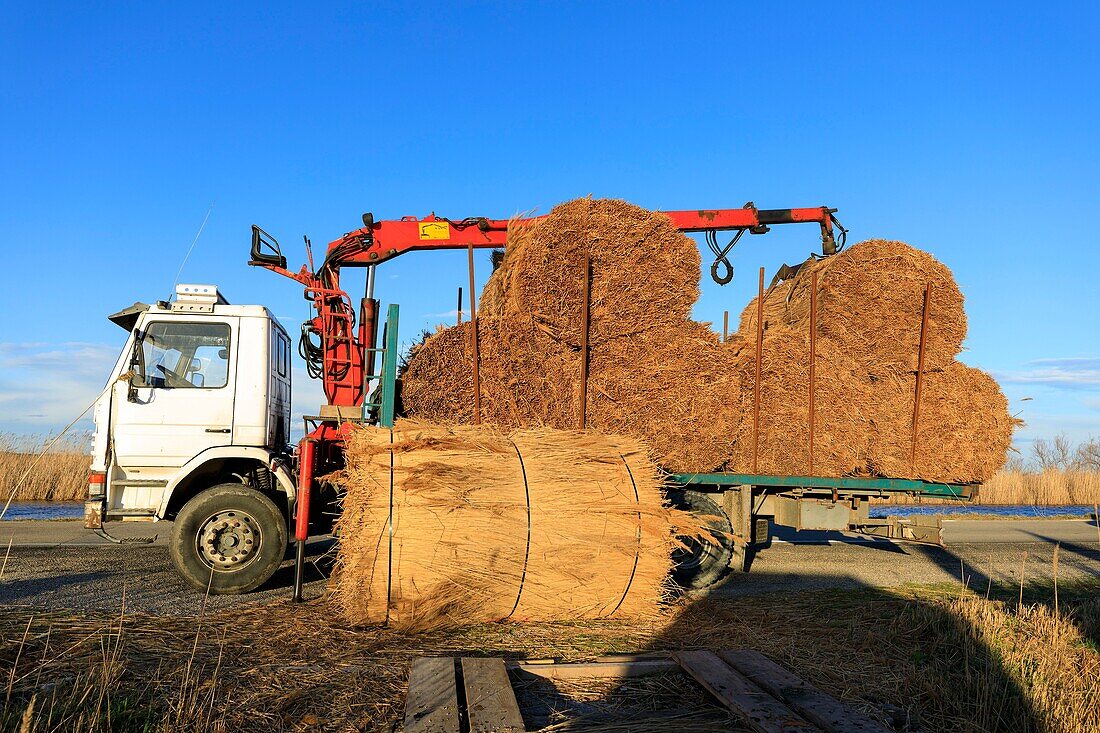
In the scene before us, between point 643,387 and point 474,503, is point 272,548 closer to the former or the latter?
point 474,503

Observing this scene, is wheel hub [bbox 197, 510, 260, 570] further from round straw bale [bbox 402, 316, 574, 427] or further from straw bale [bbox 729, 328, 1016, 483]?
straw bale [bbox 729, 328, 1016, 483]

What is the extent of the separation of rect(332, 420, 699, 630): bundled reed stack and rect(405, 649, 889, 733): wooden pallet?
1.00m

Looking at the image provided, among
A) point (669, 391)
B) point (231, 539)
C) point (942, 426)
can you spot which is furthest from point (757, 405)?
point (231, 539)

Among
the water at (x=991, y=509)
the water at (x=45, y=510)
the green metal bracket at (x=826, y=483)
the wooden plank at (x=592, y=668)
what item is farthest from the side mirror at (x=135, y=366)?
the water at (x=991, y=509)

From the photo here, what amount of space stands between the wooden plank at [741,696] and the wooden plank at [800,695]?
0.26 feet

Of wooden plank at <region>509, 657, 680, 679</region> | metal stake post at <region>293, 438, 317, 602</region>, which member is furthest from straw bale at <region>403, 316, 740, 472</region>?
wooden plank at <region>509, 657, 680, 679</region>

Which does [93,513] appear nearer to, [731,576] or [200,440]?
[200,440]

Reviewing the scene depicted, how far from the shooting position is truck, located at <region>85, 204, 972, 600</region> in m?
7.82

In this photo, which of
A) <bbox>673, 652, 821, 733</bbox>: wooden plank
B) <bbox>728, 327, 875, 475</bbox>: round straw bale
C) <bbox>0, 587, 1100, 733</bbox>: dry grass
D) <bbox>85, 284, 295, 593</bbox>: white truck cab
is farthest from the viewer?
<bbox>728, 327, 875, 475</bbox>: round straw bale

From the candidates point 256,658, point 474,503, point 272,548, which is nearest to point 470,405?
point 474,503

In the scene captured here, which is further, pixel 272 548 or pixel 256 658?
pixel 272 548

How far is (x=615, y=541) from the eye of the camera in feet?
21.1

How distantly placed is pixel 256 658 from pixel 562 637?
2.23 m

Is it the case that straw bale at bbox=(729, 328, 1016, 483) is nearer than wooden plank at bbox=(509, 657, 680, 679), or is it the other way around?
wooden plank at bbox=(509, 657, 680, 679)
